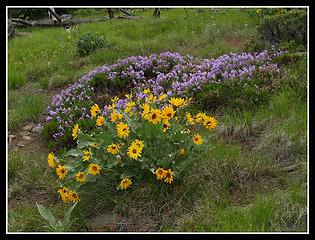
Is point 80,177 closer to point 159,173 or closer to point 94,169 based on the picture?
point 94,169

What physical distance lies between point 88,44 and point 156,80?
9.86 ft

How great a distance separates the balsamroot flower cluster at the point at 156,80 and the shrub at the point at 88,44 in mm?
1801

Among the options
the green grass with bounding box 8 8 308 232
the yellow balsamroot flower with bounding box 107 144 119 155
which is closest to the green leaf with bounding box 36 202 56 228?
the green grass with bounding box 8 8 308 232

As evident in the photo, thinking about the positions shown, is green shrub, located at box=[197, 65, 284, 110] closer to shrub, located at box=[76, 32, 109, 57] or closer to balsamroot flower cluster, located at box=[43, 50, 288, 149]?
balsamroot flower cluster, located at box=[43, 50, 288, 149]

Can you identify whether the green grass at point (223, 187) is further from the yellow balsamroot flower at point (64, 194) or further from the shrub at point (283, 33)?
the shrub at point (283, 33)

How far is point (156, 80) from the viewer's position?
215 inches

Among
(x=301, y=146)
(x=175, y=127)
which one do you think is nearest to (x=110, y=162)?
(x=175, y=127)

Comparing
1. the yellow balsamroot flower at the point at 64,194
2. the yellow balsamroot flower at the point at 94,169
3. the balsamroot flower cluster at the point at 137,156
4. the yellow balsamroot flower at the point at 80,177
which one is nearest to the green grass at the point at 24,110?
the balsamroot flower cluster at the point at 137,156

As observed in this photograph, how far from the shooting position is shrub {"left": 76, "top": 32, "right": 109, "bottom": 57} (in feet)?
25.4

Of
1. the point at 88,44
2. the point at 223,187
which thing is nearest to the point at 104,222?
the point at 223,187

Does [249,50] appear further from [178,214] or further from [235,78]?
[178,214]

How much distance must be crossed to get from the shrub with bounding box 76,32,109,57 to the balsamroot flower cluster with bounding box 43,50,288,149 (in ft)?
5.91

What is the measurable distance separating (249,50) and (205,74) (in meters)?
1.63

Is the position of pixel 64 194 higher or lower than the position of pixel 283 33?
lower
